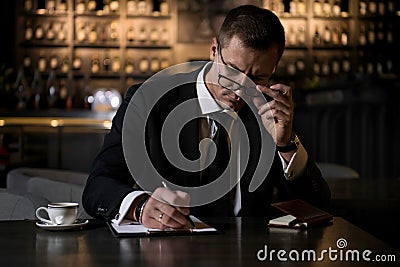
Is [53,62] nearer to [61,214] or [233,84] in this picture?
[233,84]

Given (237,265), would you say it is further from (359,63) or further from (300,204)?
(359,63)

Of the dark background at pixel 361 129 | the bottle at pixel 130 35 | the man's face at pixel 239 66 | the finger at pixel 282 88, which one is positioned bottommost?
the dark background at pixel 361 129

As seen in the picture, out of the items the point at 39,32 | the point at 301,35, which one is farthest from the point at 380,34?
the point at 39,32

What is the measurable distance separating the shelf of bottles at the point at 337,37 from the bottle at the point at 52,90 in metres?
2.35

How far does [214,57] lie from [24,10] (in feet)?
18.6

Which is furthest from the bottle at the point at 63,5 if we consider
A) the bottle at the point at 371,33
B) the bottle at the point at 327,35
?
the bottle at the point at 371,33

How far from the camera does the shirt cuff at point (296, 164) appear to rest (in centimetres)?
193

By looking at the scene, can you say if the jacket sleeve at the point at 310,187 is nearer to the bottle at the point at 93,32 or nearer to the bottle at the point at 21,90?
the bottle at the point at 21,90

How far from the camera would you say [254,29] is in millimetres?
1899

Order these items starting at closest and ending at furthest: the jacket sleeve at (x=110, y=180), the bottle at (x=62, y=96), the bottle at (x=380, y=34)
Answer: the jacket sleeve at (x=110, y=180), the bottle at (x=62, y=96), the bottle at (x=380, y=34)

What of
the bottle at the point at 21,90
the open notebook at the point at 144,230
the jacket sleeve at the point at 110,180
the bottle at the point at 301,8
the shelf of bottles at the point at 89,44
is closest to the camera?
the open notebook at the point at 144,230

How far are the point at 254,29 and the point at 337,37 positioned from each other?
5.77 metres

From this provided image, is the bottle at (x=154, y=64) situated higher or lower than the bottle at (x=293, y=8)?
lower

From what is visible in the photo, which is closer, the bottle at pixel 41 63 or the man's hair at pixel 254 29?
the man's hair at pixel 254 29
